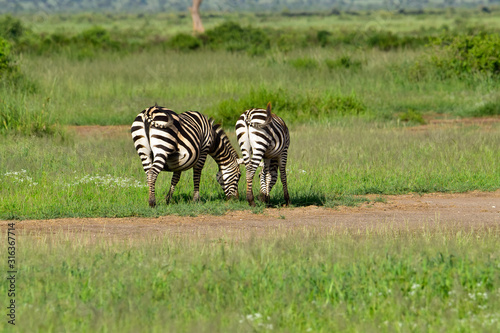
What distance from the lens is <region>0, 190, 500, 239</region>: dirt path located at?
28.4 feet

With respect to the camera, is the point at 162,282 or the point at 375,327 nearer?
the point at 375,327

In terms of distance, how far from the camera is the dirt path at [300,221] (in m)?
8.66

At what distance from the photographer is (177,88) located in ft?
73.9

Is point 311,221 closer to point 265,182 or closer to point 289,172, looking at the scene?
point 265,182

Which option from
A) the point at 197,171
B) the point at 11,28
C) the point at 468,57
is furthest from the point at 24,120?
the point at 11,28

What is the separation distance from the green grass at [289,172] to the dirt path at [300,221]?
0.29m

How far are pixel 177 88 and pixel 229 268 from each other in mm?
16762

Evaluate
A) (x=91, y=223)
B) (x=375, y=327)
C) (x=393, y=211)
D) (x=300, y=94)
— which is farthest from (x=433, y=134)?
(x=375, y=327)

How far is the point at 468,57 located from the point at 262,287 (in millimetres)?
19387

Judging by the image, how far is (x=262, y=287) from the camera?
19.1 ft

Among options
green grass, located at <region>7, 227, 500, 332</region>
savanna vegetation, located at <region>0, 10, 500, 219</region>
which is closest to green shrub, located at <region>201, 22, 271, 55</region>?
savanna vegetation, located at <region>0, 10, 500, 219</region>

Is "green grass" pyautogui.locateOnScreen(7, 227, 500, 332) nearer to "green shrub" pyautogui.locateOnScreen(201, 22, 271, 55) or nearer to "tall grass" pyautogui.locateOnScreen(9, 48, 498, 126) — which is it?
"tall grass" pyautogui.locateOnScreen(9, 48, 498, 126)

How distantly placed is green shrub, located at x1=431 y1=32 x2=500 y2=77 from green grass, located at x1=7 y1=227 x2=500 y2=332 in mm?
16919

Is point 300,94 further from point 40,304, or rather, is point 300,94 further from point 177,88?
point 40,304
